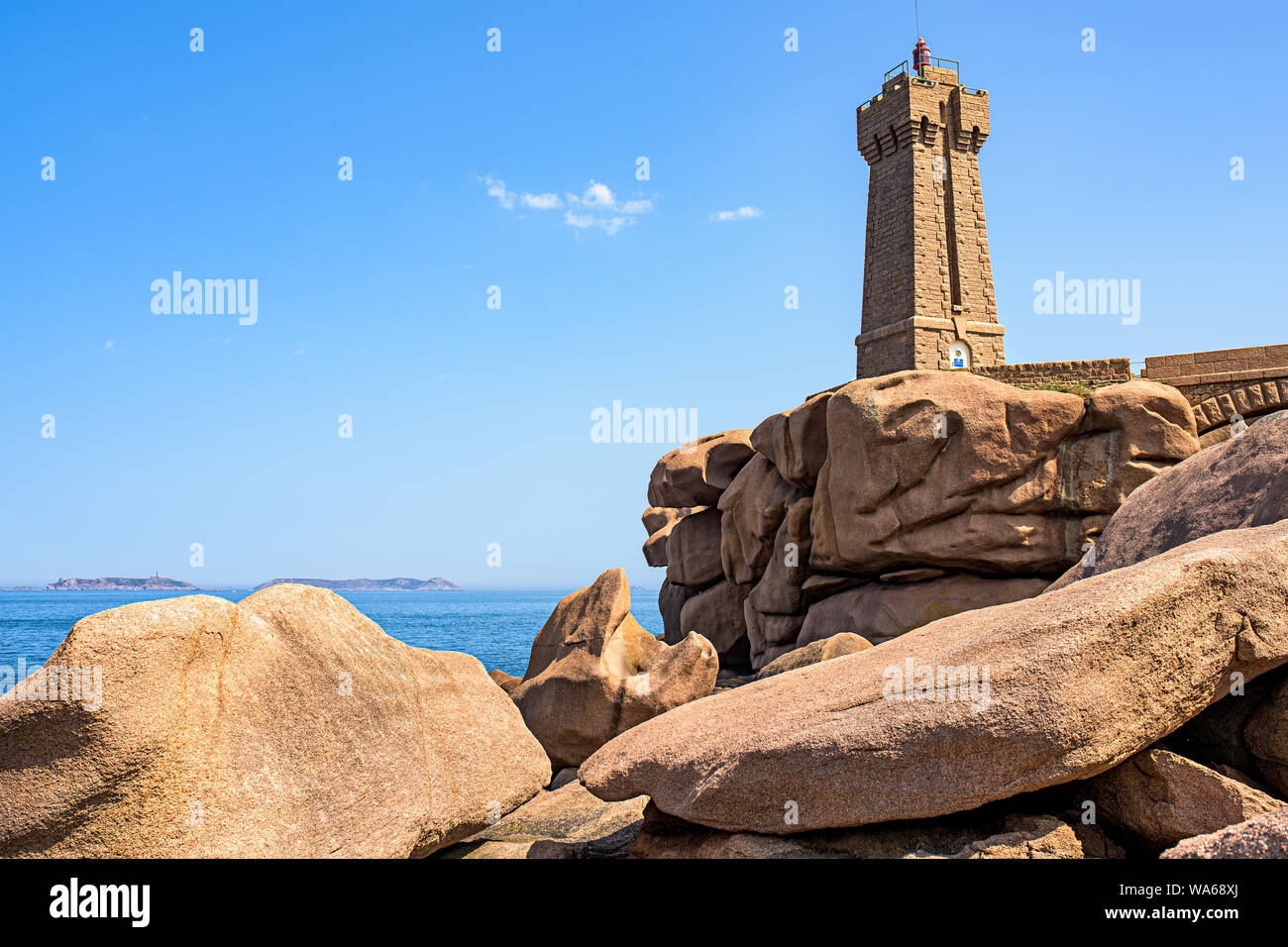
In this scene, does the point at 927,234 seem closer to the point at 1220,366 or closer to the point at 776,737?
the point at 1220,366

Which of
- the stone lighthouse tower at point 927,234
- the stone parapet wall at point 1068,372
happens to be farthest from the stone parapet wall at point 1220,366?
the stone lighthouse tower at point 927,234

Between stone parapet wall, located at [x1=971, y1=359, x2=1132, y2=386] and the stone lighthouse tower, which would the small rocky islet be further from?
the stone lighthouse tower

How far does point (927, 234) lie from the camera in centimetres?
2892

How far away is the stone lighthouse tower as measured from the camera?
28.7 meters

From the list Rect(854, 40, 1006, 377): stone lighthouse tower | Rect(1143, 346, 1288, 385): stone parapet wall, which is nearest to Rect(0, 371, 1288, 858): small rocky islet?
Rect(1143, 346, 1288, 385): stone parapet wall

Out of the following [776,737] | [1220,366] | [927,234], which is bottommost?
[776,737]

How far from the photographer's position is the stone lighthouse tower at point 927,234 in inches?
1129

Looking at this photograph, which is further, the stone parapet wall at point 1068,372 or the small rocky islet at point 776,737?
the stone parapet wall at point 1068,372

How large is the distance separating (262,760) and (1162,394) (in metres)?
18.0

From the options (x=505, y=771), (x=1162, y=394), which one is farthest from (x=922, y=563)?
(x=505, y=771)

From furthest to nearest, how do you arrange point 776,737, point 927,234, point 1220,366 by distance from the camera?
point 927,234, point 1220,366, point 776,737

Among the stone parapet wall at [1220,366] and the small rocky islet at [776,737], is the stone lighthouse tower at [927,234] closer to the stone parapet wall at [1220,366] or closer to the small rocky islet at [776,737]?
the stone parapet wall at [1220,366]

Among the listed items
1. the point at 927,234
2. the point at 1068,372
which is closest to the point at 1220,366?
the point at 1068,372
